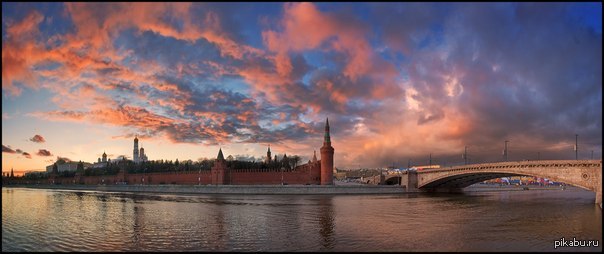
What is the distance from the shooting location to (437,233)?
17062 millimetres

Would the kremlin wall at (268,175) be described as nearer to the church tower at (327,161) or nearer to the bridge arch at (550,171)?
the church tower at (327,161)

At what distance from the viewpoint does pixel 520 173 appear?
38438 mm

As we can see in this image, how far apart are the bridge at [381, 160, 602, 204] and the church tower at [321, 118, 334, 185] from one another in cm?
1014

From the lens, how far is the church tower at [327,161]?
59719 millimetres

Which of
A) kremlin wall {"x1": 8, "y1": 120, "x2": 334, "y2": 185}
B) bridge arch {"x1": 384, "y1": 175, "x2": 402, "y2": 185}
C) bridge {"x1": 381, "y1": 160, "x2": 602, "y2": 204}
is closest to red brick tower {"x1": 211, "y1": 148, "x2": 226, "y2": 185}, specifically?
kremlin wall {"x1": 8, "y1": 120, "x2": 334, "y2": 185}

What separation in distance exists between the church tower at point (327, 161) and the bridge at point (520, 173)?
10.1 meters

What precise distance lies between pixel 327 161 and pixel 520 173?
2717cm

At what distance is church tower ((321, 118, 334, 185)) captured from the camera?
2351 inches

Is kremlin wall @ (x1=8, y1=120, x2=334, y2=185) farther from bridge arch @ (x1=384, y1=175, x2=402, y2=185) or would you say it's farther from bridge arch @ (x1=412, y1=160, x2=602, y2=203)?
bridge arch @ (x1=412, y1=160, x2=602, y2=203)

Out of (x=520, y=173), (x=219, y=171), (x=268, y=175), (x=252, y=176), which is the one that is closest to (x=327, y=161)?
(x=268, y=175)

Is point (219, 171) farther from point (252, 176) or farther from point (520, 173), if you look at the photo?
point (520, 173)

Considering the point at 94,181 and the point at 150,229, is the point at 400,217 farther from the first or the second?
the point at 94,181

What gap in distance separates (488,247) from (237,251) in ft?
26.5

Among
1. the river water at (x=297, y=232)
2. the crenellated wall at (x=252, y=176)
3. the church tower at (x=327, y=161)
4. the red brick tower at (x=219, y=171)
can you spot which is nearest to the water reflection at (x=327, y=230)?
the river water at (x=297, y=232)
